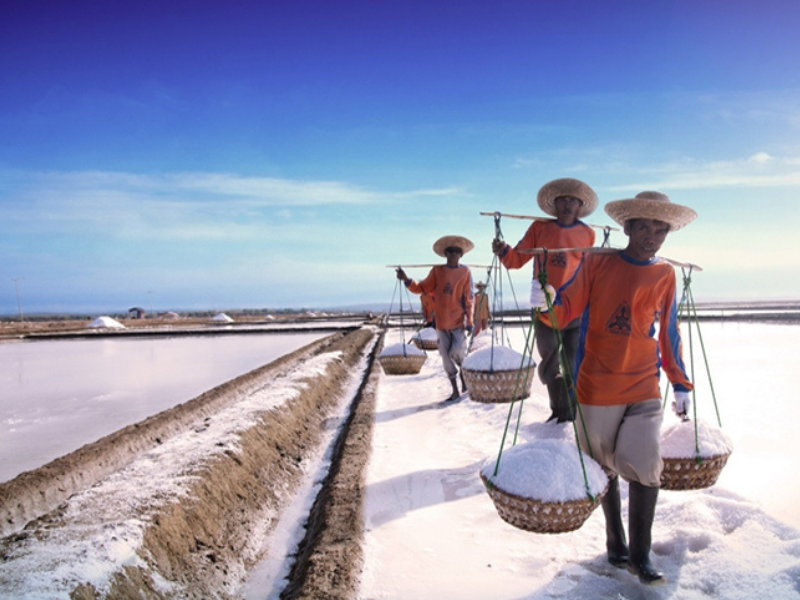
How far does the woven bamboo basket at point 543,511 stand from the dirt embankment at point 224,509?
727 mm

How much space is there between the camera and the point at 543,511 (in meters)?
1.86

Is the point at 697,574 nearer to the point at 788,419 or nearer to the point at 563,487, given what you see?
the point at 563,487

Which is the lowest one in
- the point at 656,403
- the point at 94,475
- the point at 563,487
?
the point at 94,475

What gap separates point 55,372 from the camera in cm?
1052

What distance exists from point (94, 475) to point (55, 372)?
7658 mm

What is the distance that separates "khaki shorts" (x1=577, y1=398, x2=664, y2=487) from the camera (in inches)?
79.5

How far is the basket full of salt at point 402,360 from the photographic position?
5980mm

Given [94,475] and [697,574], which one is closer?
[697,574]

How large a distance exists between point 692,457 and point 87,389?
828 centimetres

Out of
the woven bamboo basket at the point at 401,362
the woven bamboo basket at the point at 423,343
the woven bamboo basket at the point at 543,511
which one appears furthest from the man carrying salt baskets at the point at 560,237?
the woven bamboo basket at the point at 423,343

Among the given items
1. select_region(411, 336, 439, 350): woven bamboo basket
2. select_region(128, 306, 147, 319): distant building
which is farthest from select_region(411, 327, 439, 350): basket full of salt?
select_region(128, 306, 147, 319): distant building

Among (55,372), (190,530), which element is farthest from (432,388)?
(55,372)

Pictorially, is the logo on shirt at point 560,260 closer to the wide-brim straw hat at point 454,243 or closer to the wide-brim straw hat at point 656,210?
the wide-brim straw hat at point 656,210

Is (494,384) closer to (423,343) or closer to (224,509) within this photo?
(224,509)
